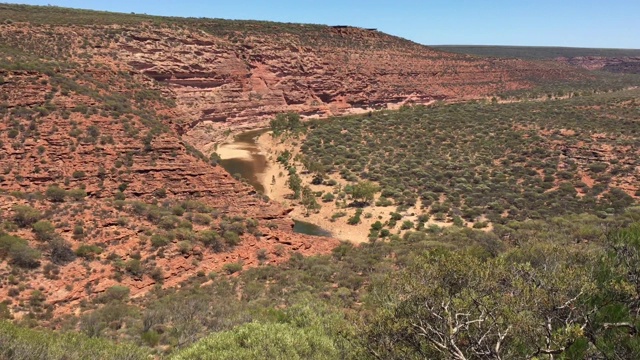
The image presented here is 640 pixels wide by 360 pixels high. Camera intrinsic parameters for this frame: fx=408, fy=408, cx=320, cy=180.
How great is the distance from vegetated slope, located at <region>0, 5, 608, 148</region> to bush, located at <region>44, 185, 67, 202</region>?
72.2ft

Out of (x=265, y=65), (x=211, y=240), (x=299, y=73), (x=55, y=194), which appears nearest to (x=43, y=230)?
(x=55, y=194)

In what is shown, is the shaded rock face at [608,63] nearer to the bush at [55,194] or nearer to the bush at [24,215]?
the bush at [55,194]

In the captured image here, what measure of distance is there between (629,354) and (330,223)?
24.8 metres

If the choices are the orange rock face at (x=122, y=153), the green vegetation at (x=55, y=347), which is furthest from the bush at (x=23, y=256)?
the green vegetation at (x=55, y=347)

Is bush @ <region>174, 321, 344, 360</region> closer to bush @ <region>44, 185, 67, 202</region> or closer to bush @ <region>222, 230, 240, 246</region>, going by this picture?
bush @ <region>222, 230, 240, 246</region>

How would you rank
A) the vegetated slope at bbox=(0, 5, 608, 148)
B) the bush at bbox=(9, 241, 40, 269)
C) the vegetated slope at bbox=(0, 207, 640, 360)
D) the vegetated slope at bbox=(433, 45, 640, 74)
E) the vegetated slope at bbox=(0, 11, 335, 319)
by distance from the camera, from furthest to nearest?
the vegetated slope at bbox=(433, 45, 640, 74) → the vegetated slope at bbox=(0, 5, 608, 148) → the vegetated slope at bbox=(0, 11, 335, 319) → the bush at bbox=(9, 241, 40, 269) → the vegetated slope at bbox=(0, 207, 640, 360)

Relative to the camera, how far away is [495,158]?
130 ft

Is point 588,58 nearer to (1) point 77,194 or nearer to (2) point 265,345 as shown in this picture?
(1) point 77,194

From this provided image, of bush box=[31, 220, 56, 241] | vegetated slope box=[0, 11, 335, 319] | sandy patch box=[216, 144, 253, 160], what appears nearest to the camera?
vegetated slope box=[0, 11, 335, 319]

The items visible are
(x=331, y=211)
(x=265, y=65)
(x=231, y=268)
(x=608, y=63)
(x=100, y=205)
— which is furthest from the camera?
(x=608, y=63)

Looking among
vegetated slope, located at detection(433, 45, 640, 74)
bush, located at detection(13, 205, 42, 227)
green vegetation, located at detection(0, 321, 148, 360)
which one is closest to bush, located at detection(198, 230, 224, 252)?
bush, located at detection(13, 205, 42, 227)

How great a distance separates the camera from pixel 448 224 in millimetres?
28594

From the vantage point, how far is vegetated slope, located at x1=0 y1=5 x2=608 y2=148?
155ft

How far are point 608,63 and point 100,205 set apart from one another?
593 ft
